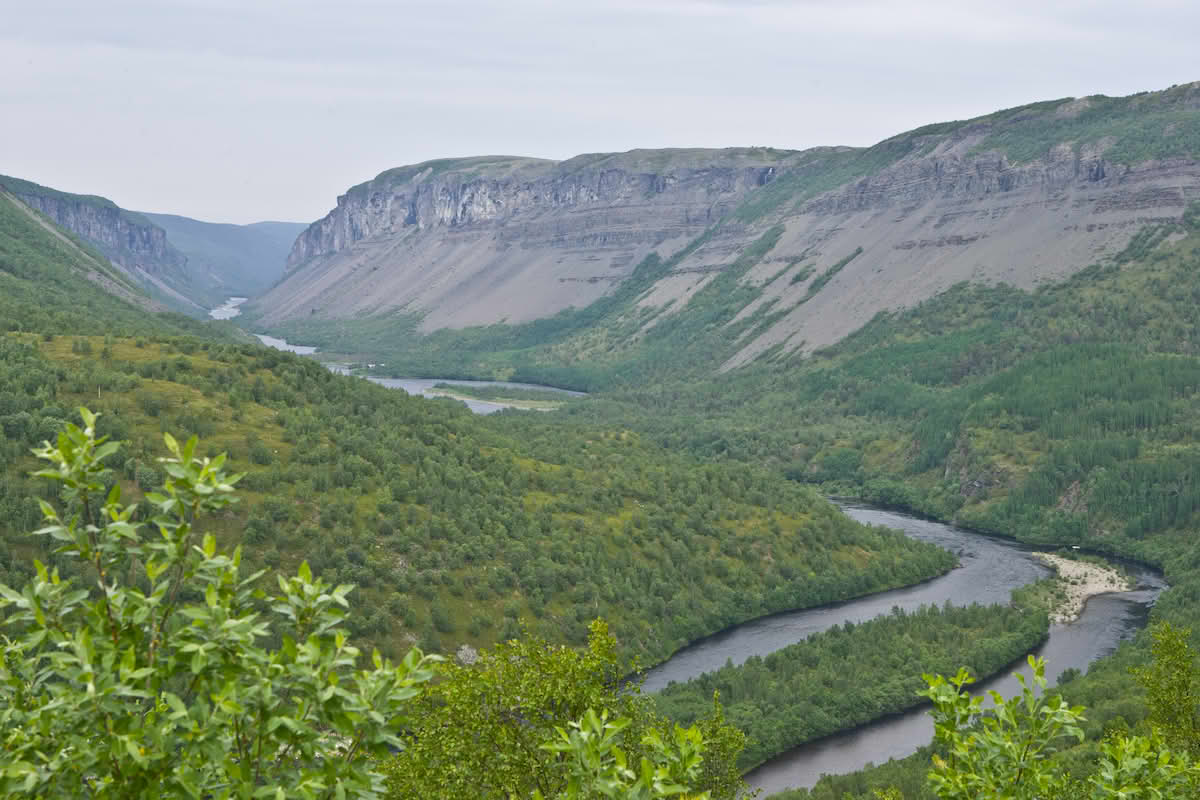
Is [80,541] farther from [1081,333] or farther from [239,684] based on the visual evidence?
[1081,333]

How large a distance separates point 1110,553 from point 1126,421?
29.7 metres

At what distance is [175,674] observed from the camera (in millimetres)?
10836

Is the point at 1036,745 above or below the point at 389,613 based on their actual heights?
above

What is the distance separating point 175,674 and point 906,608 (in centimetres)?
9420

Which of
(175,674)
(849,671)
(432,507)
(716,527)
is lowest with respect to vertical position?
(849,671)

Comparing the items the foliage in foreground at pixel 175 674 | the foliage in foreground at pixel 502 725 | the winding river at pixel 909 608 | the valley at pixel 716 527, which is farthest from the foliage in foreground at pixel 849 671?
the foliage in foreground at pixel 175 674

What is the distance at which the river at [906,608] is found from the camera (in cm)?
6881

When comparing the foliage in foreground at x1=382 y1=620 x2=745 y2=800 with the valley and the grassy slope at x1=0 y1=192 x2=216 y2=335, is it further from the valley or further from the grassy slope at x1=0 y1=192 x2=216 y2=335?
the grassy slope at x1=0 y1=192 x2=216 y2=335

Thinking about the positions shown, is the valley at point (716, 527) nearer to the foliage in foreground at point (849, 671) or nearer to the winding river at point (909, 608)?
the foliage in foreground at point (849, 671)

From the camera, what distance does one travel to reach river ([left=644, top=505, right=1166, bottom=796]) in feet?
226

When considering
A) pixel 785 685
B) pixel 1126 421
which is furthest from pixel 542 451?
pixel 1126 421

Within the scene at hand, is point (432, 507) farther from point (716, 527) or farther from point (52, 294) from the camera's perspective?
point (52, 294)

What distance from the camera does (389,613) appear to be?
7519 cm

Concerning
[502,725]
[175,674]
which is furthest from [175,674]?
[502,725]
